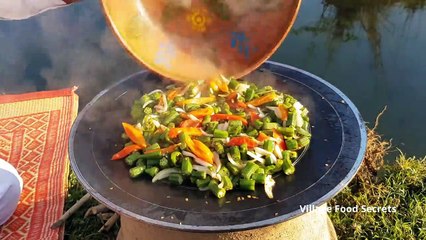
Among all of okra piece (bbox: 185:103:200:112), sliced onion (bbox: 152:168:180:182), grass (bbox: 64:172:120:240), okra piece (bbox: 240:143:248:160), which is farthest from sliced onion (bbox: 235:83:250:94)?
grass (bbox: 64:172:120:240)

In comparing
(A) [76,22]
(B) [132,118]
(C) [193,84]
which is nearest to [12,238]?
(B) [132,118]

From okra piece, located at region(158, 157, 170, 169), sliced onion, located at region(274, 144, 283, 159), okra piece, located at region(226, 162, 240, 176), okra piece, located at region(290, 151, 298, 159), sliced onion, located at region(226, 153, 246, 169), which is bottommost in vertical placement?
okra piece, located at region(158, 157, 170, 169)

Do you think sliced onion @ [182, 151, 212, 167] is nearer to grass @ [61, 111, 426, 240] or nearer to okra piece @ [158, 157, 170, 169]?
okra piece @ [158, 157, 170, 169]

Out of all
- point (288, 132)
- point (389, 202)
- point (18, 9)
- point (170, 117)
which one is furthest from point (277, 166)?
point (389, 202)

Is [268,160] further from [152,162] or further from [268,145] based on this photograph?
[152,162]

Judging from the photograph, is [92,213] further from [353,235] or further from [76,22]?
[76,22]

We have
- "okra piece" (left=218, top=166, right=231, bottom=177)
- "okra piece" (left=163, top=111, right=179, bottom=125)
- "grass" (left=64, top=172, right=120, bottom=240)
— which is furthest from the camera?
"grass" (left=64, top=172, right=120, bottom=240)

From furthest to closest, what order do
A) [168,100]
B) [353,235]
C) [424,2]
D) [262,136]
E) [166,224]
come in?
1. [424,2]
2. [353,235]
3. [168,100]
4. [262,136]
5. [166,224]
